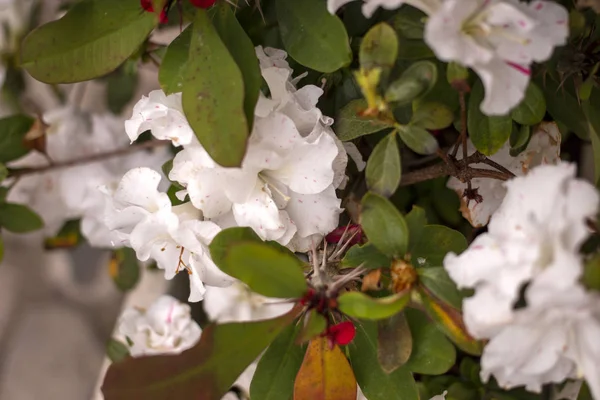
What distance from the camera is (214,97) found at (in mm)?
581

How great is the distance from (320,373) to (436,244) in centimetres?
18

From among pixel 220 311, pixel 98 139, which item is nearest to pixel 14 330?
pixel 98 139

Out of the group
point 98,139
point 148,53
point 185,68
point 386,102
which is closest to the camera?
point 386,102

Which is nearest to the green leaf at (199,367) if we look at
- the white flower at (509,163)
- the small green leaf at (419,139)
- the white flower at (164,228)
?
the white flower at (164,228)

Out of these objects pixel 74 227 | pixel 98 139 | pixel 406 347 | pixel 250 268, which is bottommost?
pixel 74 227

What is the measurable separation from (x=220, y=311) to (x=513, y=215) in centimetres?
64

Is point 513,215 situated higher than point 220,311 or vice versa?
point 513,215

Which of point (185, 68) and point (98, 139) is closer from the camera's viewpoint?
point (185, 68)

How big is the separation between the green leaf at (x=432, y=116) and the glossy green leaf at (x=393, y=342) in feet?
0.63

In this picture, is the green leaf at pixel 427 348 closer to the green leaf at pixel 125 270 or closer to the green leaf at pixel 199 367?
the green leaf at pixel 199 367

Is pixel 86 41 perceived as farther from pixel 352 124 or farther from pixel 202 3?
pixel 352 124

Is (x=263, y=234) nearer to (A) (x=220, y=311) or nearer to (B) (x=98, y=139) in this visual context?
(A) (x=220, y=311)

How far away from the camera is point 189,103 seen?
592 millimetres

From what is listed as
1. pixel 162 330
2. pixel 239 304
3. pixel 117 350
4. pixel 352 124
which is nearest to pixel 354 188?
pixel 352 124
